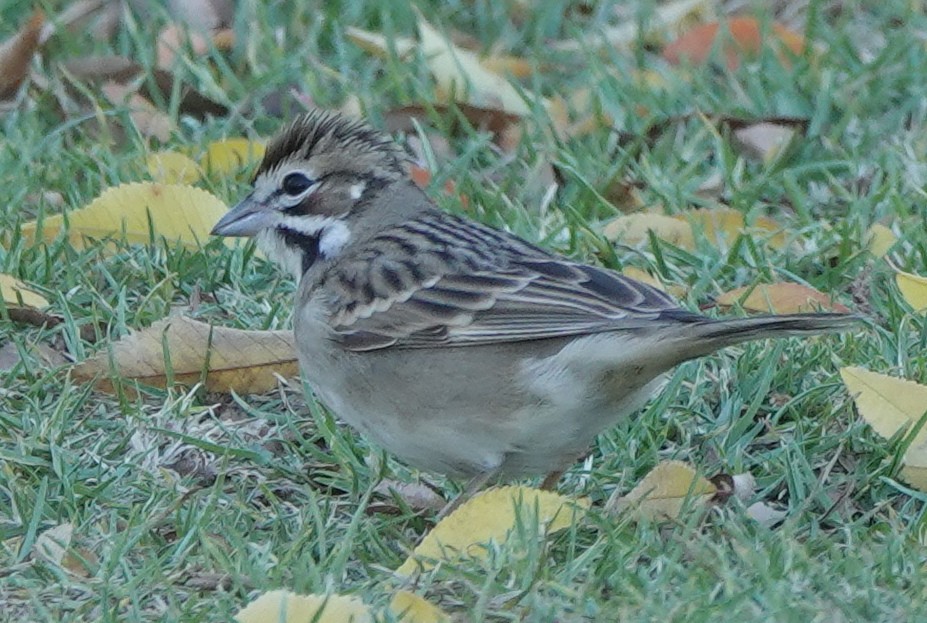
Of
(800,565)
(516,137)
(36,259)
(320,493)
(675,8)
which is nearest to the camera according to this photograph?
(800,565)

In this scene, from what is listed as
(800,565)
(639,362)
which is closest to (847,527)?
(800,565)

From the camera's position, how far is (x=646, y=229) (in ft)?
19.7

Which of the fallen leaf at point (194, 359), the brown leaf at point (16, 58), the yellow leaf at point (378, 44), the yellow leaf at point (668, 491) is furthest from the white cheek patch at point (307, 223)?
the brown leaf at point (16, 58)

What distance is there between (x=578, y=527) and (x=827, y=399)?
96 cm

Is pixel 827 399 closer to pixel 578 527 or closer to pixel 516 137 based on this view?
pixel 578 527

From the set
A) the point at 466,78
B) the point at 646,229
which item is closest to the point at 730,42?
the point at 466,78

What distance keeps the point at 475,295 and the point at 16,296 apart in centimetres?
152

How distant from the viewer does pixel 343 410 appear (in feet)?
15.3

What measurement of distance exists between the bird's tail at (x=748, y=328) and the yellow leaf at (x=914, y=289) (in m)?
1.19

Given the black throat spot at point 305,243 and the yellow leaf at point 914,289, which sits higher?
the black throat spot at point 305,243

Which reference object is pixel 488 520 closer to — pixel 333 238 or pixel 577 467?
pixel 577 467

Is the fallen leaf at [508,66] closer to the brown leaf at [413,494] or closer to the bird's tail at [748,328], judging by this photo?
the brown leaf at [413,494]

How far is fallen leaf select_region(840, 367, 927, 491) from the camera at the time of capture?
185 inches

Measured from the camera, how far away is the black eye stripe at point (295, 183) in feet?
16.8
